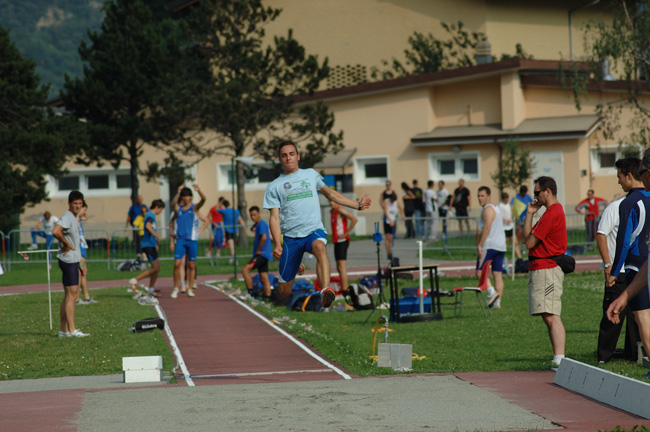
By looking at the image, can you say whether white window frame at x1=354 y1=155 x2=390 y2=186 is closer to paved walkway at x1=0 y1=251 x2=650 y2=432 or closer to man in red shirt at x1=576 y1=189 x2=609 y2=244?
man in red shirt at x1=576 y1=189 x2=609 y2=244

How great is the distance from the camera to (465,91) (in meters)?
38.9

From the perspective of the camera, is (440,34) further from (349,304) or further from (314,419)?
(314,419)

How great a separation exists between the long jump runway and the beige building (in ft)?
63.7

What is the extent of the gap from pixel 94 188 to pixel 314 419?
38.4 metres

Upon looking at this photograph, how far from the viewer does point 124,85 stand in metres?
38.3

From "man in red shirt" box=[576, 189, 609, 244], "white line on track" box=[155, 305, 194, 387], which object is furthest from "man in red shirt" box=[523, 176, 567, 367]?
"man in red shirt" box=[576, 189, 609, 244]

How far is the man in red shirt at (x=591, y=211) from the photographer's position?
2761 centimetres

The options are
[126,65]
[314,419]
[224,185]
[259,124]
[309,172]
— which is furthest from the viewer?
[224,185]

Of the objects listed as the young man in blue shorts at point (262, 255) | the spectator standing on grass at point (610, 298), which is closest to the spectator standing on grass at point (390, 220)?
the young man in blue shorts at point (262, 255)

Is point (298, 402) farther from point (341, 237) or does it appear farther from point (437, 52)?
point (437, 52)

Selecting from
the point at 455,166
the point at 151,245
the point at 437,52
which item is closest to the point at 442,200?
the point at 455,166

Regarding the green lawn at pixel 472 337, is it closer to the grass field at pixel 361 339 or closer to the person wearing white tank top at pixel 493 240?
the grass field at pixel 361 339

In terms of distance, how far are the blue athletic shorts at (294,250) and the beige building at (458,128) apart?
83.9 ft

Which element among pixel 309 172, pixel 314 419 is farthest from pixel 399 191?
pixel 314 419
